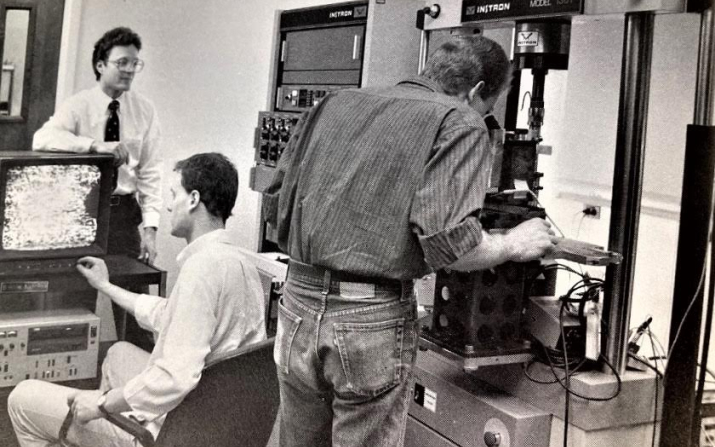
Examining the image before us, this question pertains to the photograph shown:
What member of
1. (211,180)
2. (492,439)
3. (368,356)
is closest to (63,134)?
(211,180)

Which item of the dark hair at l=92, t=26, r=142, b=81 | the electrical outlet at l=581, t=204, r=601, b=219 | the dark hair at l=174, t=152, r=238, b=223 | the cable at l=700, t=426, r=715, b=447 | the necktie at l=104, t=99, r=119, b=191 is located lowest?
the cable at l=700, t=426, r=715, b=447

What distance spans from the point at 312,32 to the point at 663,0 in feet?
4.51

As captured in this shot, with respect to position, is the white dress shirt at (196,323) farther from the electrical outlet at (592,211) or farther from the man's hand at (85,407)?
the electrical outlet at (592,211)

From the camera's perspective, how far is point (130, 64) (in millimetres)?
2258

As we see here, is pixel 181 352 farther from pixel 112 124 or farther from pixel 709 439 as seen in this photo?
pixel 709 439

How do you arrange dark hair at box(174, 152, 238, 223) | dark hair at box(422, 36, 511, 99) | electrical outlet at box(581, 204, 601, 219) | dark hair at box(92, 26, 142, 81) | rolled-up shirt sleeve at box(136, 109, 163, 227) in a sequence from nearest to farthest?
dark hair at box(422, 36, 511, 99) < dark hair at box(174, 152, 238, 223) < dark hair at box(92, 26, 142, 81) < rolled-up shirt sleeve at box(136, 109, 163, 227) < electrical outlet at box(581, 204, 601, 219)

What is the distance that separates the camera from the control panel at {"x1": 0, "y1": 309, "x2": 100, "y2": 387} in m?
2.27

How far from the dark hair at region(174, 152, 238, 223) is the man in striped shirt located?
0.34 m

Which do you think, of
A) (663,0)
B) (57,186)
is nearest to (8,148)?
(57,186)

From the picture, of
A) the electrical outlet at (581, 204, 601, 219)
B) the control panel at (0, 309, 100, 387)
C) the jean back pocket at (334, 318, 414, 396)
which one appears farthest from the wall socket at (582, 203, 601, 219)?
the control panel at (0, 309, 100, 387)

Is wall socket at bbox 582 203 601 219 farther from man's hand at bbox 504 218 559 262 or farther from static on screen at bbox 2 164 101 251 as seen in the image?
static on screen at bbox 2 164 101 251

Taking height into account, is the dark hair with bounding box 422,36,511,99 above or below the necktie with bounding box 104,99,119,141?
above

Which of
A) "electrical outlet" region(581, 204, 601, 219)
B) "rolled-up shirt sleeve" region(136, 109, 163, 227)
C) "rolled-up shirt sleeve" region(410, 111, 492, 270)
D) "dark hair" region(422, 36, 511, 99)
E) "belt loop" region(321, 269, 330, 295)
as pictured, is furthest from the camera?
"electrical outlet" region(581, 204, 601, 219)

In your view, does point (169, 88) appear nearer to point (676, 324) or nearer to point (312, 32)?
point (312, 32)
